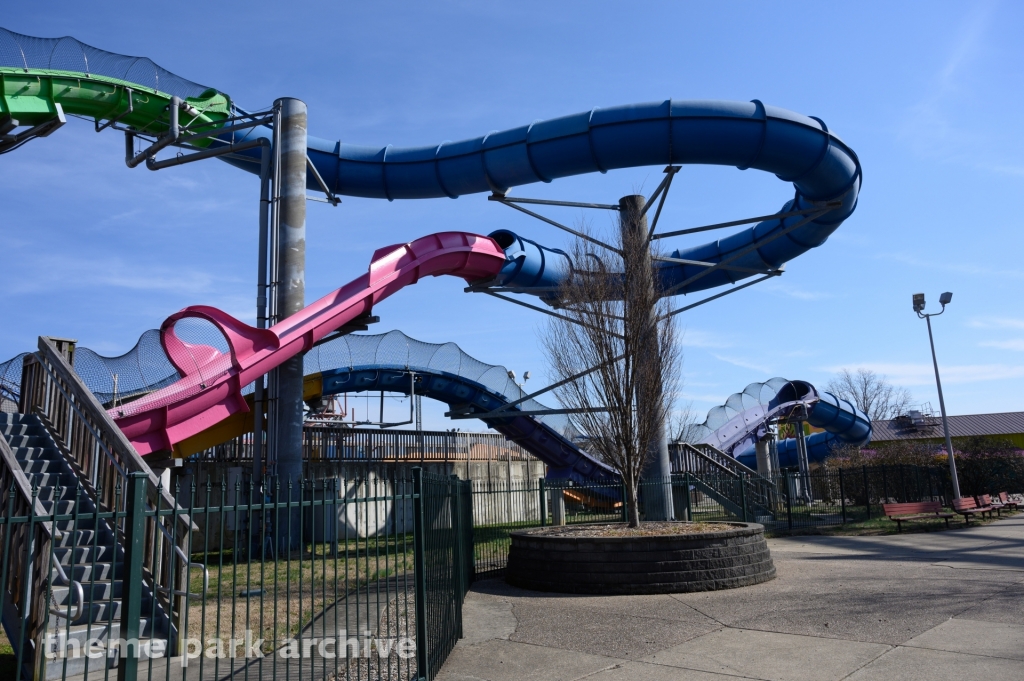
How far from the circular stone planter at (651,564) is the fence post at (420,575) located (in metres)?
4.94

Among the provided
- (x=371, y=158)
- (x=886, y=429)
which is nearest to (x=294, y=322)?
(x=371, y=158)

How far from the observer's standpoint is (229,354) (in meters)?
13.7

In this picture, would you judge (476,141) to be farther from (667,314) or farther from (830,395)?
(830,395)

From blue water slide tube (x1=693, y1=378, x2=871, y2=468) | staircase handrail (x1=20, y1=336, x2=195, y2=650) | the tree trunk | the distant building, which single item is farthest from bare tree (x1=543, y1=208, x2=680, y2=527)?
the distant building

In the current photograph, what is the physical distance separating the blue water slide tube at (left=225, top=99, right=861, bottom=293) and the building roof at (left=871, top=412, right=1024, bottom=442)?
32.8m

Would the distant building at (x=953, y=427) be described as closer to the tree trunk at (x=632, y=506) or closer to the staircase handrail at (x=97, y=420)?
the tree trunk at (x=632, y=506)

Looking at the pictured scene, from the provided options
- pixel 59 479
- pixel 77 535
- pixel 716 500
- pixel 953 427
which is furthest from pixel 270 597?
pixel 953 427

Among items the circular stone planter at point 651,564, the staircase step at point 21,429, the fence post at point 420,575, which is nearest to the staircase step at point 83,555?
the staircase step at point 21,429

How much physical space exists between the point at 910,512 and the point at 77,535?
19226 mm

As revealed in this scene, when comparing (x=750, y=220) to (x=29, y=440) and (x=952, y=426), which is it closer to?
(x=29, y=440)

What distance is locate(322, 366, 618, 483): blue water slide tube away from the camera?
72.9 feet

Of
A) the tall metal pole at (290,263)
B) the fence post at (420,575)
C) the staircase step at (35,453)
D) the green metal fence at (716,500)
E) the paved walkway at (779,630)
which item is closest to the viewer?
the fence post at (420,575)

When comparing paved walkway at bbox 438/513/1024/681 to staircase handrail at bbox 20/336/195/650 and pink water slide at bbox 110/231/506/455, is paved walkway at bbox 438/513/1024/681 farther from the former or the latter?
pink water slide at bbox 110/231/506/455

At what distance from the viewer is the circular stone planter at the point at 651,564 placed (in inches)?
406
